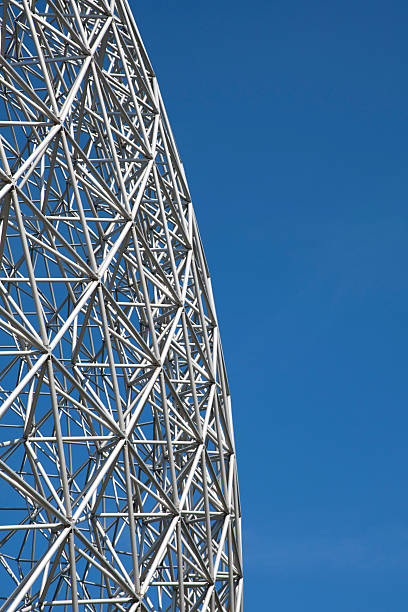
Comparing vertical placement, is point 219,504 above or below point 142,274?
below

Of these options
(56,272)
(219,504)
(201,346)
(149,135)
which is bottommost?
(219,504)

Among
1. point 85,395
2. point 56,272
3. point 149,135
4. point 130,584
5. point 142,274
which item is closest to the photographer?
point 85,395

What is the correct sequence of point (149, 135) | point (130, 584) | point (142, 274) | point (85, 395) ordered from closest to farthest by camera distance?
point (85, 395) < point (130, 584) < point (142, 274) < point (149, 135)

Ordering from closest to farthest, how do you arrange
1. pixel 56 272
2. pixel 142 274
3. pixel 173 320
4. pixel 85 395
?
pixel 85 395, pixel 142 274, pixel 173 320, pixel 56 272

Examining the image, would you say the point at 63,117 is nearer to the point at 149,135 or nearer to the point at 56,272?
the point at 149,135

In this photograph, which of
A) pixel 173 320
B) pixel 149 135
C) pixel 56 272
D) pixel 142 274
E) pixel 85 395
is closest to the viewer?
pixel 85 395

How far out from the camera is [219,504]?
31.2m

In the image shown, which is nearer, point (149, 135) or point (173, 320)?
point (173, 320)

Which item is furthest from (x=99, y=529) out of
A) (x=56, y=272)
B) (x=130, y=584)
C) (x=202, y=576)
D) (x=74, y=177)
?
(x=56, y=272)

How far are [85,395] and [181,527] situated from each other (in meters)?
6.35

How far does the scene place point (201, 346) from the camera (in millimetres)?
32938

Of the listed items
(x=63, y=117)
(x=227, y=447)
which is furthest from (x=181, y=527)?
(x=63, y=117)

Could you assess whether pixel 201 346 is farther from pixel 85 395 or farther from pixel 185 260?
pixel 85 395

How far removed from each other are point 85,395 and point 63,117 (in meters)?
6.59
